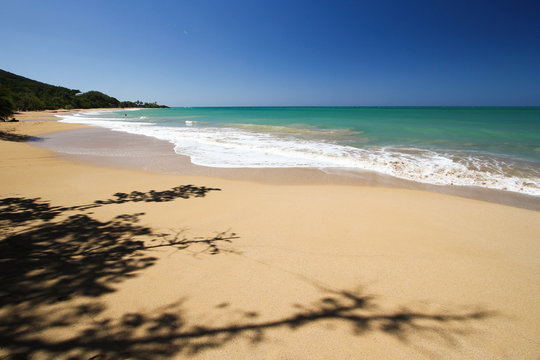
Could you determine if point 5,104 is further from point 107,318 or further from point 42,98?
point 42,98

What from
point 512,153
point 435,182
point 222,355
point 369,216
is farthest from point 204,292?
point 512,153

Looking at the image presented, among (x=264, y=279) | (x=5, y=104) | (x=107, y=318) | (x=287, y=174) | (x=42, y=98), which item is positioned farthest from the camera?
(x=42, y=98)

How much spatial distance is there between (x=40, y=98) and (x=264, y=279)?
313ft

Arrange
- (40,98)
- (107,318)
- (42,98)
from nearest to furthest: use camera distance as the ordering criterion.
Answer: (107,318) → (40,98) → (42,98)

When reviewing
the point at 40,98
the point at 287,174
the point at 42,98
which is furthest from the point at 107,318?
the point at 42,98

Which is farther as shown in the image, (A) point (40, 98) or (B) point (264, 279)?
(A) point (40, 98)

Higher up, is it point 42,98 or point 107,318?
point 42,98

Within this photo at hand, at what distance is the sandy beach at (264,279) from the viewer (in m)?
2.03

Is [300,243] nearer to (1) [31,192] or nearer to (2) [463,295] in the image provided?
(2) [463,295]

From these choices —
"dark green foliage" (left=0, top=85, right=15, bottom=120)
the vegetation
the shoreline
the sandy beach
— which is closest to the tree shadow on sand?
the sandy beach

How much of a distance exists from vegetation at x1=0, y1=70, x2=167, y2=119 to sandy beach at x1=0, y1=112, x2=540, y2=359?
2124 centimetres

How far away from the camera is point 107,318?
2.17 meters

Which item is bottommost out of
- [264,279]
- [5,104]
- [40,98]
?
[264,279]

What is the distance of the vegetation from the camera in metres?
18.1
